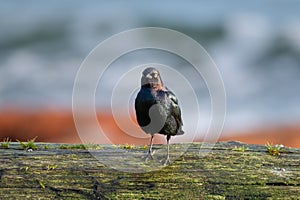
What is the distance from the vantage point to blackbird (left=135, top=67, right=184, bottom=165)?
459 cm

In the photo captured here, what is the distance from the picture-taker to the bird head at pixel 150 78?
4.53 meters

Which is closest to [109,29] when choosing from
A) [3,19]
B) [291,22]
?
[3,19]

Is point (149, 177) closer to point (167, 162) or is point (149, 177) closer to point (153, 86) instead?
point (167, 162)

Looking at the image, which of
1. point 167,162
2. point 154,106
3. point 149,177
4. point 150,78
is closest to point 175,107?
point 154,106

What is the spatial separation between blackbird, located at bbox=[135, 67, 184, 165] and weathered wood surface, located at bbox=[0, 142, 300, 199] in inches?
9.1

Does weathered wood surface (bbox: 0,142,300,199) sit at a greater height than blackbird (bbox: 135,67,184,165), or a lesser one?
lesser

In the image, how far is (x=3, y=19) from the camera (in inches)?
865

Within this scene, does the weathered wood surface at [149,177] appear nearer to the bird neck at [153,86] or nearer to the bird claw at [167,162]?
the bird claw at [167,162]

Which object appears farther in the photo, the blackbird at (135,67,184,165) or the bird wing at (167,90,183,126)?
the bird wing at (167,90,183,126)

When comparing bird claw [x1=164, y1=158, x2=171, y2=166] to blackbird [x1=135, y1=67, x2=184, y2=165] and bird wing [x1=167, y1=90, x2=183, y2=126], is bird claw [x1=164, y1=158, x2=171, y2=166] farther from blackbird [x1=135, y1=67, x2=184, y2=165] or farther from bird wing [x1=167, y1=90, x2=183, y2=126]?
bird wing [x1=167, y1=90, x2=183, y2=126]

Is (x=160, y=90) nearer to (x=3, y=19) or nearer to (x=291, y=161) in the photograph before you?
(x=291, y=161)

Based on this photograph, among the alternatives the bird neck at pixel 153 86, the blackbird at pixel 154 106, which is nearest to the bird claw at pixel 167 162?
the blackbird at pixel 154 106

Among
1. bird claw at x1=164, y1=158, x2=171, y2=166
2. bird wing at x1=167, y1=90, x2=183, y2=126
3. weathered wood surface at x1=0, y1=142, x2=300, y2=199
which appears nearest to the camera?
weathered wood surface at x1=0, y1=142, x2=300, y2=199

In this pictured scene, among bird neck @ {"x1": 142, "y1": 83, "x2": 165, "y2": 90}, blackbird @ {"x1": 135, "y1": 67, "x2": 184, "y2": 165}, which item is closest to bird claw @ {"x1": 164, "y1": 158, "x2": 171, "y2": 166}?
blackbird @ {"x1": 135, "y1": 67, "x2": 184, "y2": 165}
